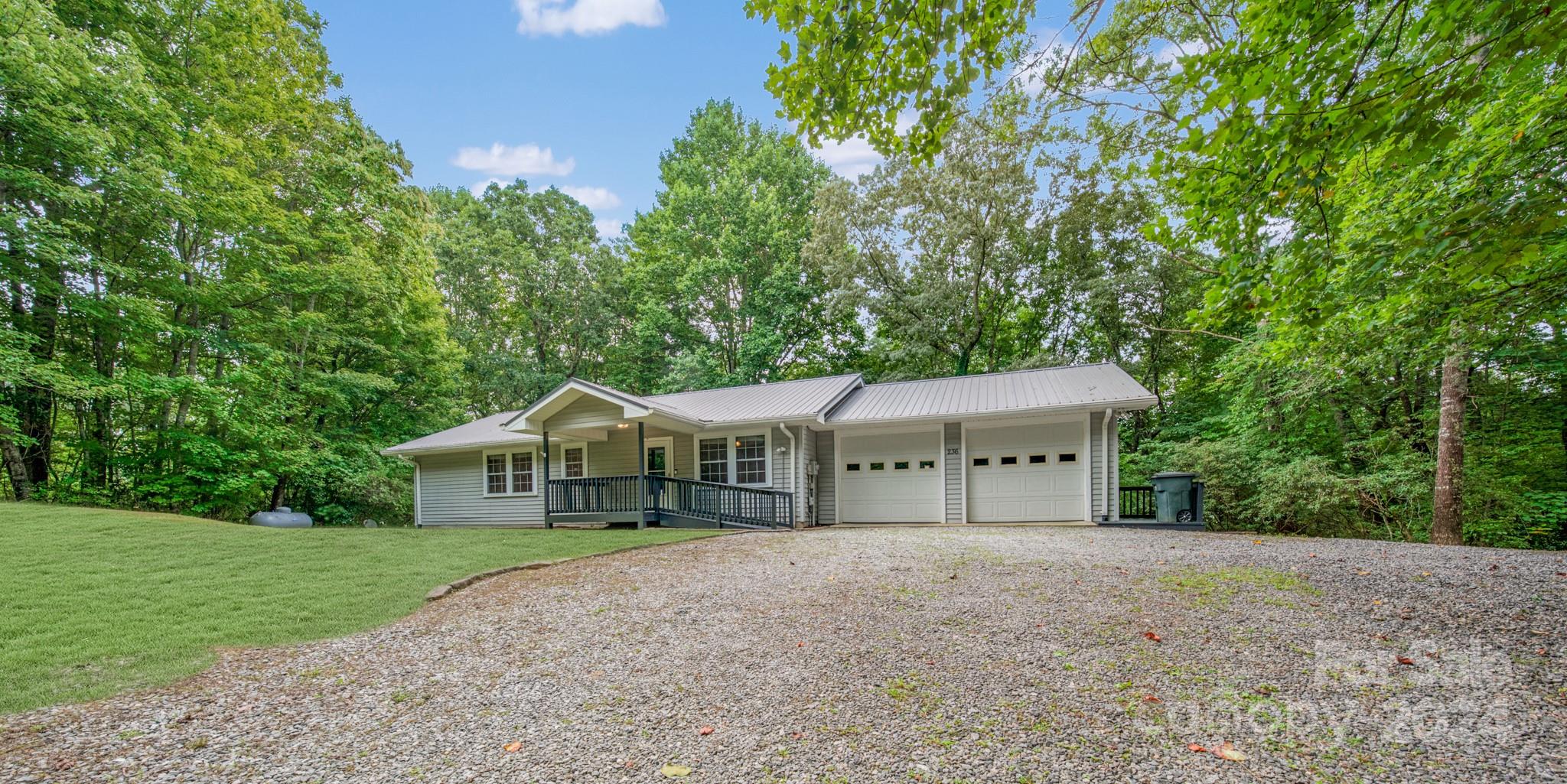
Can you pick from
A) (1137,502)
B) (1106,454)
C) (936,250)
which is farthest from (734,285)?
(1137,502)

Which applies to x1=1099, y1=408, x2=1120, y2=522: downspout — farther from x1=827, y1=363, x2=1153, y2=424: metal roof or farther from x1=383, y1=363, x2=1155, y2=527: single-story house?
x1=827, y1=363, x2=1153, y2=424: metal roof

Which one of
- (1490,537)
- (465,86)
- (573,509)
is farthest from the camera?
(465,86)

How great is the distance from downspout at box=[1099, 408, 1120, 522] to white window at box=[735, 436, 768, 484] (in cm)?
631

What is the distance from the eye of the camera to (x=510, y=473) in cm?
1477

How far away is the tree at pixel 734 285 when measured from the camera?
21562mm

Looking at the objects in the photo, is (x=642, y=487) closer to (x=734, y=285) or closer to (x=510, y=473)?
(x=510, y=473)

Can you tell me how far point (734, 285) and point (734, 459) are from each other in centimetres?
1183

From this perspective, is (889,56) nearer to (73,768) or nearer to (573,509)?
(73,768)

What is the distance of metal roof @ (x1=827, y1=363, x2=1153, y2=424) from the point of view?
10562 millimetres

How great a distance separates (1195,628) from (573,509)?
11.1 metres

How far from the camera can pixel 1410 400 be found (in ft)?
35.2

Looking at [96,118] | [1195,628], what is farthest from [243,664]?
[96,118]

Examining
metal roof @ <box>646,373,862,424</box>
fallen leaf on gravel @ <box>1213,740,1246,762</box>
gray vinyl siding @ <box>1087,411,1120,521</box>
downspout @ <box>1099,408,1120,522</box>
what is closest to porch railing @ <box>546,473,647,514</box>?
metal roof @ <box>646,373,862,424</box>

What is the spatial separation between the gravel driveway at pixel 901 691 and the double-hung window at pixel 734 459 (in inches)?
275
